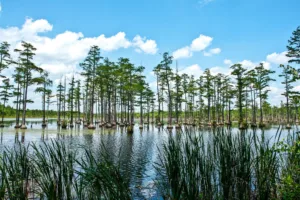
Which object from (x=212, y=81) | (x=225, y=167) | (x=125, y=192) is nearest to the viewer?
(x=125, y=192)

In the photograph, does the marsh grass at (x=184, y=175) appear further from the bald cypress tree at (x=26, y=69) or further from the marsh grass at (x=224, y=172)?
the bald cypress tree at (x=26, y=69)

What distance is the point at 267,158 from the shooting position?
4.34 meters

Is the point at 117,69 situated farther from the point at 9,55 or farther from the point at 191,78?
the point at 191,78

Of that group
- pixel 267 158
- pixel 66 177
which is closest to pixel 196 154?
pixel 267 158

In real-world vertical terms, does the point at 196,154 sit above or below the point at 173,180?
above

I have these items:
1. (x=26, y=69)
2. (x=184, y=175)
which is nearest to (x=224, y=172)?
(x=184, y=175)

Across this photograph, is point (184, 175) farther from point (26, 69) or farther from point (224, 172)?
point (26, 69)

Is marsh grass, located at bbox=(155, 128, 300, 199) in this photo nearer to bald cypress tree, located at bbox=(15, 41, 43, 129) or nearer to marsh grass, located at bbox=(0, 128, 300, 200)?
marsh grass, located at bbox=(0, 128, 300, 200)

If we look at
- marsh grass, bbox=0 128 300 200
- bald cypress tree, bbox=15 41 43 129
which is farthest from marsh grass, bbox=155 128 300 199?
bald cypress tree, bbox=15 41 43 129

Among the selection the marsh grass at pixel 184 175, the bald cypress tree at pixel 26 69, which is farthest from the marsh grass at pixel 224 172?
the bald cypress tree at pixel 26 69

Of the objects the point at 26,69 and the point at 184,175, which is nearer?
the point at 184,175

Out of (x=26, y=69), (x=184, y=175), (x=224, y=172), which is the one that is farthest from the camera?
(x=26, y=69)

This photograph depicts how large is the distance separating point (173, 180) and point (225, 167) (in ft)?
4.16

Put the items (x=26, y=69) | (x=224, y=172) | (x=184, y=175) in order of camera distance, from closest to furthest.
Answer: (x=184, y=175) < (x=224, y=172) < (x=26, y=69)
